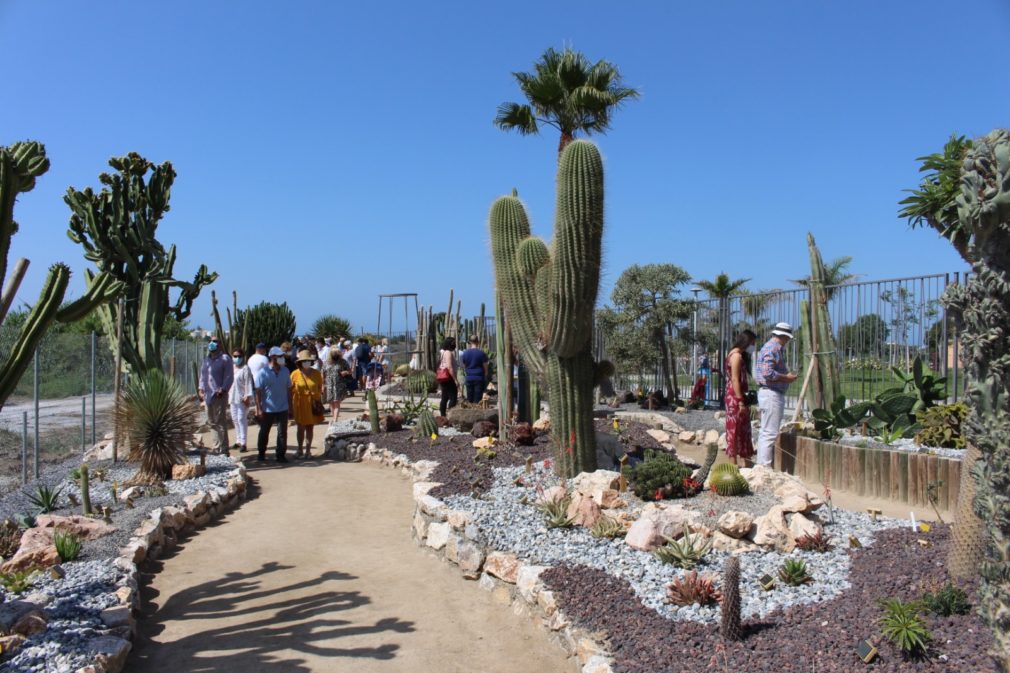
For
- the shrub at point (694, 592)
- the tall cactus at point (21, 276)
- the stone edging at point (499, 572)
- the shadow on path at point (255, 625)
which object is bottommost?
the shadow on path at point (255, 625)

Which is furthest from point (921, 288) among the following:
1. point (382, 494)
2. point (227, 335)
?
point (227, 335)

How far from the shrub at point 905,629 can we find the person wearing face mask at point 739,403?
14.6ft

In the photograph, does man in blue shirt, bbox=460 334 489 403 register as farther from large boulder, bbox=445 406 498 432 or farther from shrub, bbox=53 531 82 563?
shrub, bbox=53 531 82 563

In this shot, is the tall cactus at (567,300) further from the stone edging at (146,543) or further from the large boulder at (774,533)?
the stone edging at (146,543)

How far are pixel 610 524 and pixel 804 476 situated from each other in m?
3.42

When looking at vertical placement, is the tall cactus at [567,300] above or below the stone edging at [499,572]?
above

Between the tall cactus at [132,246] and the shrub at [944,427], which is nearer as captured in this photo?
the shrub at [944,427]

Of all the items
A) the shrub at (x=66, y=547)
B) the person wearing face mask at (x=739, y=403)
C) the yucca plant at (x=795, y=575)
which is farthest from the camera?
the person wearing face mask at (x=739, y=403)

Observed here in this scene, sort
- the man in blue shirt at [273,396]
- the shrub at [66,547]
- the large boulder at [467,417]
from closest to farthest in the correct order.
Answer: the shrub at [66,547], the man in blue shirt at [273,396], the large boulder at [467,417]

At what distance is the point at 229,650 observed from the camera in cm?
479

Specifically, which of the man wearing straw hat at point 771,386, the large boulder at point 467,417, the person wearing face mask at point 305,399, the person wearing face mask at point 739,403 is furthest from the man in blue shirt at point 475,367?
the man wearing straw hat at point 771,386

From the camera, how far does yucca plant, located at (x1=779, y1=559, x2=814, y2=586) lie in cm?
461

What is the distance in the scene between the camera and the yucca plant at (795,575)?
4.61 metres

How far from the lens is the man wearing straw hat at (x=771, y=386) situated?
7.84m
